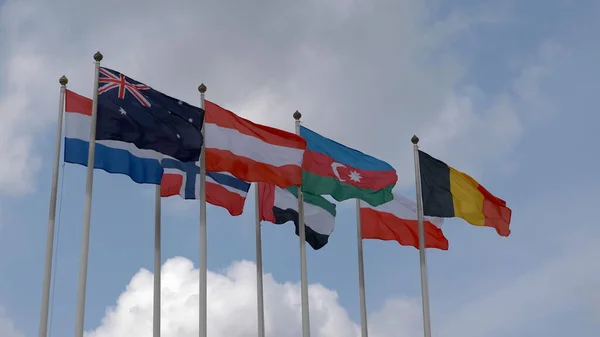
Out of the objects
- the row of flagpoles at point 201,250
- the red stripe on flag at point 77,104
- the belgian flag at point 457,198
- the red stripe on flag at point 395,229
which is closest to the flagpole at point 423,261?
the row of flagpoles at point 201,250

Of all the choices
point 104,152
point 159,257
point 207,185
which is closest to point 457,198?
point 207,185

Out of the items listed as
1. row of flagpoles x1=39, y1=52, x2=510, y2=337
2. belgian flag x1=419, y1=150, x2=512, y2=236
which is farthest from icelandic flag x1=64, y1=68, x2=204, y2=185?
belgian flag x1=419, y1=150, x2=512, y2=236

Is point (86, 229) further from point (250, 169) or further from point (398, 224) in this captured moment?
point (398, 224)

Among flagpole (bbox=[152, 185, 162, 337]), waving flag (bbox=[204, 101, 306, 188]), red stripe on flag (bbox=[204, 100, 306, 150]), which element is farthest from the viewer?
red stripe on flag (bbox=[204, 100, 306, 150])

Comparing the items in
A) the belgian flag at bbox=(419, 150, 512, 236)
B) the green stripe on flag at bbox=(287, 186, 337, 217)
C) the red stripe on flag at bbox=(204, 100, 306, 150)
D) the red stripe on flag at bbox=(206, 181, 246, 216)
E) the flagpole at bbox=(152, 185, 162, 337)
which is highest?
the red stripe on flag at bbox=(204, 100, 306, 150)

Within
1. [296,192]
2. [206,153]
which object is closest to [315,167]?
[296,192]

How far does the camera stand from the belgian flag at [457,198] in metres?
36.6

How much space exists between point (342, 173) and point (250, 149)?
427 centimetres

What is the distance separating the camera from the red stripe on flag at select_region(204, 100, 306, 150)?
32.0m

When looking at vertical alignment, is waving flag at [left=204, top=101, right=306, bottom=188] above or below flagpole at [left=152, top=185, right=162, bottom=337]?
above

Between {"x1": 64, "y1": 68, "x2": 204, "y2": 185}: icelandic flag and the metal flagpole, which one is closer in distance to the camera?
the metal flagpole

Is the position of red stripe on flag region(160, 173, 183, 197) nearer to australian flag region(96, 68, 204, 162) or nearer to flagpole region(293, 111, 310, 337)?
australian flag region(96, 68, 204, 162)

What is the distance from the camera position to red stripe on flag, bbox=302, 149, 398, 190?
3416cm

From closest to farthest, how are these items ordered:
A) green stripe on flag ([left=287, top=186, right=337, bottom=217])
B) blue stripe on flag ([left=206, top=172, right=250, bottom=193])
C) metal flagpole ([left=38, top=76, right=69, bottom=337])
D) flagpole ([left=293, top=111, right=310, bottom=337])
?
metal flagpole ([left=38, top=76, right=69, bottom=337]), flagpole ([left=293, top=111, right=310, bottom=337]), blue stripe on flag ([left=206, top=172, right=250, bottom=193]), green stripe on flag ([left=287, top=186, right=337, bottom=217])
